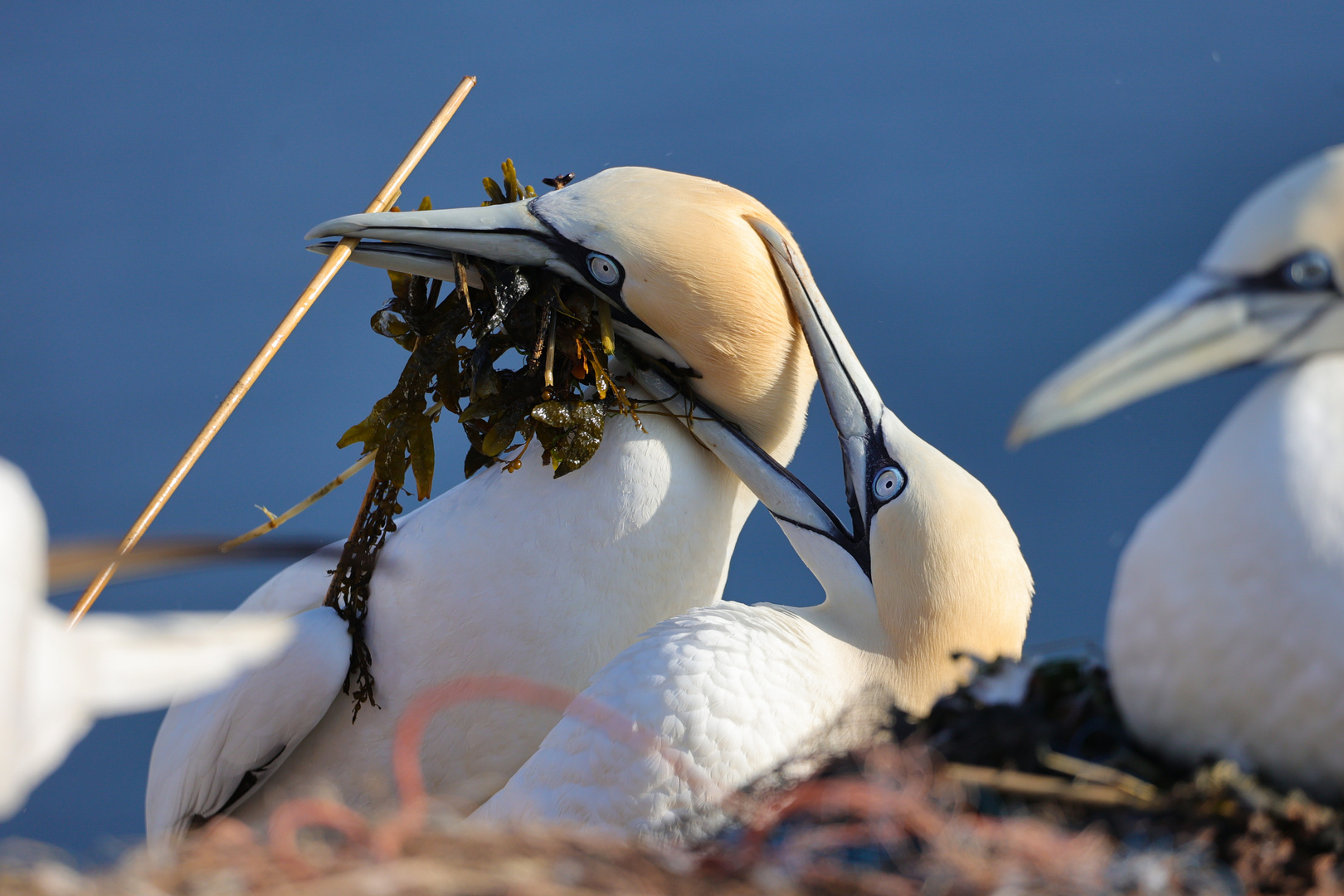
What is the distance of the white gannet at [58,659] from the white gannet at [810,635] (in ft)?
1.41

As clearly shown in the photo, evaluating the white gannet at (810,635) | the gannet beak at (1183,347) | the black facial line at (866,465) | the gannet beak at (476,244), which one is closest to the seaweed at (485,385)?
the gannet beak at (476,244)

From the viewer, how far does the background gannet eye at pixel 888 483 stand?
1361mm

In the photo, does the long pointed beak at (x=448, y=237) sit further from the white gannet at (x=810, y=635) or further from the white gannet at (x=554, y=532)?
the white gannet at (x=810, y=635)

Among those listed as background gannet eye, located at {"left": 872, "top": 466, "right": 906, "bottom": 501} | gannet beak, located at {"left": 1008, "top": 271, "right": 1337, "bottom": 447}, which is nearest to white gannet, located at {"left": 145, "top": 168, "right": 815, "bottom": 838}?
background gannet eye, located at {"left": 872, "top": 466, "right": 906, "bottom": 501}

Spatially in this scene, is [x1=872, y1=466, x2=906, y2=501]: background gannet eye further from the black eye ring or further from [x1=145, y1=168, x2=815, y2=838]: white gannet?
the black eye ring

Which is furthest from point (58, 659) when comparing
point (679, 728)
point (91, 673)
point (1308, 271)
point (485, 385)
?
point (1308, 271)

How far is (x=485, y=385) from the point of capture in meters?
1.40

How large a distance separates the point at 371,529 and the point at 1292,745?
112cm

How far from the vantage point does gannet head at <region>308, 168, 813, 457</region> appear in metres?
1.37

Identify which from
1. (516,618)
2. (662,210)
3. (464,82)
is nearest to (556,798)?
(516,618)

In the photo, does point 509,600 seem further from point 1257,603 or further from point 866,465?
point 1257,603

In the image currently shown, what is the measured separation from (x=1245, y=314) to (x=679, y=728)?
2.06 ft

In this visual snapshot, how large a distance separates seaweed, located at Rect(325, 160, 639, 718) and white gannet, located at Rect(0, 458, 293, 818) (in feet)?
2.18

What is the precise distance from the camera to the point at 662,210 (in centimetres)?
138
